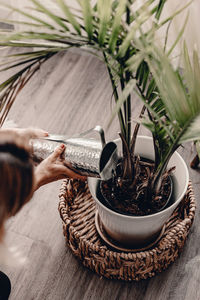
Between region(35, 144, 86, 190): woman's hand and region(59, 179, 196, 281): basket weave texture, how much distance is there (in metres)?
0.25

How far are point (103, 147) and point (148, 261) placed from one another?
1.44ft

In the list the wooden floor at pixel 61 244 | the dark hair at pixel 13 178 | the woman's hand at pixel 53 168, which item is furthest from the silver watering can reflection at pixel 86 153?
the wooden floor at pixel 61 244

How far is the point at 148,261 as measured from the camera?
112cm

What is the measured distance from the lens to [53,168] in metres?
0.96

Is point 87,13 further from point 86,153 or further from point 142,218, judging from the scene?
point 142,218

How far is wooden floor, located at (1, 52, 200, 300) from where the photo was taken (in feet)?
4.04

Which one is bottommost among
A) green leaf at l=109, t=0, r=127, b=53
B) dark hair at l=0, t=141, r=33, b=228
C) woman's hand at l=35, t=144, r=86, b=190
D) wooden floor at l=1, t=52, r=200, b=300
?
wooden floor at l=1, t=52, r=200, b=300

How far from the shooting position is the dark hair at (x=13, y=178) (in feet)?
2.32

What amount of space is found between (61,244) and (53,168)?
49cm

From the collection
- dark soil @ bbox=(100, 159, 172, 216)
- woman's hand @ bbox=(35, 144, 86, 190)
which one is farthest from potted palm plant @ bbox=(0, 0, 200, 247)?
woman's hand @ bbox=(35, 144, 86, 190)

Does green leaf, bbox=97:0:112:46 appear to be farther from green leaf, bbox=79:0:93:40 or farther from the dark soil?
the dark soil

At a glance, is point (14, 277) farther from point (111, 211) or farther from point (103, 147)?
point (103, 147)

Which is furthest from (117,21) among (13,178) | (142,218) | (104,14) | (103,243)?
(103,243)

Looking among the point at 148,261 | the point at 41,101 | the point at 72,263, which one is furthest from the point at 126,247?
the point at 41,101
